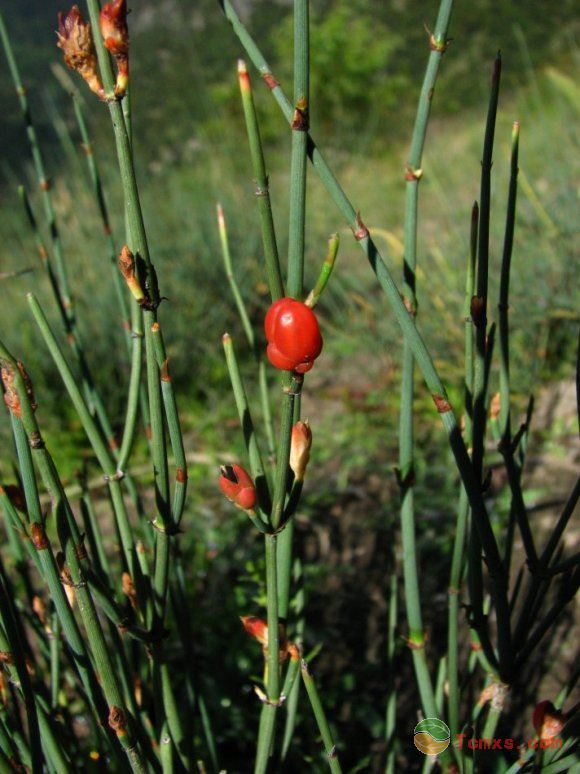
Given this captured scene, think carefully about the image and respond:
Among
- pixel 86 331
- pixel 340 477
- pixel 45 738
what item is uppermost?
pixel 86 331

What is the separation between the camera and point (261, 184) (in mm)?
471

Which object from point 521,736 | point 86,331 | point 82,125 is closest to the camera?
point 82,125

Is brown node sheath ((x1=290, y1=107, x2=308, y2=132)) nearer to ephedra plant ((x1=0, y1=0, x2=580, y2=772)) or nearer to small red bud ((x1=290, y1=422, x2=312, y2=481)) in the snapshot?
ephedra plant ((x1=0, y1=0, x2=580, y2=772))

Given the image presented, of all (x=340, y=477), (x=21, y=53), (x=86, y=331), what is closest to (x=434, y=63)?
(x=340, y=477)

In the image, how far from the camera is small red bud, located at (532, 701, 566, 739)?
1.78 feet

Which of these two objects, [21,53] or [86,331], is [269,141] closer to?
[86,331]

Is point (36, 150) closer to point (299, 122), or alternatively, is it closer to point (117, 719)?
point (299, 122)

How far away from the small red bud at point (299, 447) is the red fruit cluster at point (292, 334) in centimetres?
9

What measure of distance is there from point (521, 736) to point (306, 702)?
0.29m

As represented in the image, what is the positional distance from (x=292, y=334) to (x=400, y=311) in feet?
0.31

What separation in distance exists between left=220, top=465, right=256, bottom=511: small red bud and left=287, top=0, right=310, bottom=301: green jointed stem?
4.8 inches

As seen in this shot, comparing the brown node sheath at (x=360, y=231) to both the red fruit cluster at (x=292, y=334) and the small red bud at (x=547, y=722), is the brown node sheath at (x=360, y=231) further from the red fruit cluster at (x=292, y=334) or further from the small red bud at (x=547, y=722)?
the small red bud at (x=547, y=722)

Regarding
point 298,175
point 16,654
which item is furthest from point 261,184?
point 16,654

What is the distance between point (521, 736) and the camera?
929mm
